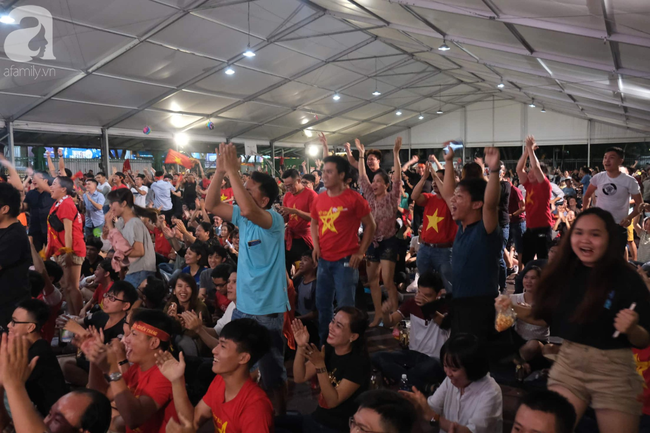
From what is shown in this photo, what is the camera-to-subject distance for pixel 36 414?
71.6 inches

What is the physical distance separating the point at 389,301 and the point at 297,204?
1486 millimetres

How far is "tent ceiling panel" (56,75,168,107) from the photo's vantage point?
11.1m

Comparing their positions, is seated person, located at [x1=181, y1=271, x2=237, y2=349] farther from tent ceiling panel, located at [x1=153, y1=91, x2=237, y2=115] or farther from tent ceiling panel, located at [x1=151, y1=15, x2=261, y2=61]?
tent ceiling panel, located at [x1=153, y1=91, x2=237, y2=115]

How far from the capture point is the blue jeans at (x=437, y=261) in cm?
421

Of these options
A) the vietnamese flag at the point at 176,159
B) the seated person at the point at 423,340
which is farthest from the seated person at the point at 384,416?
the vietnamese flag at the point at 176,159

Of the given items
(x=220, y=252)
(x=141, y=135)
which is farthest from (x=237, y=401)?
(x=141, y=135)

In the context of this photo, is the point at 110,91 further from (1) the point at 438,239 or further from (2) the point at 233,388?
(2) the point at 233,388

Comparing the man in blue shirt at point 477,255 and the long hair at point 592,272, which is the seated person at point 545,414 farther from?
the man in blue shirt at point 477,255

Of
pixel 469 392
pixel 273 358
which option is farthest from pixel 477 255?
pixel 273 358

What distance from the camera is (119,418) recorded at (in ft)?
7.47

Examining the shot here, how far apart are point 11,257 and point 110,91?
10.1 meters

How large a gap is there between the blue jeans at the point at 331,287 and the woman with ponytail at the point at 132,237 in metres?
1.43

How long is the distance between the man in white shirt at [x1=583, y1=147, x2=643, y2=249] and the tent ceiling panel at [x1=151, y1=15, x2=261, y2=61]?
26.0 ft

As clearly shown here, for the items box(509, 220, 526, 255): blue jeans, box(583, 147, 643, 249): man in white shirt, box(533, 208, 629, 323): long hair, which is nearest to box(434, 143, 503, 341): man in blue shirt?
box(533, 208, 629, 323): long hair
